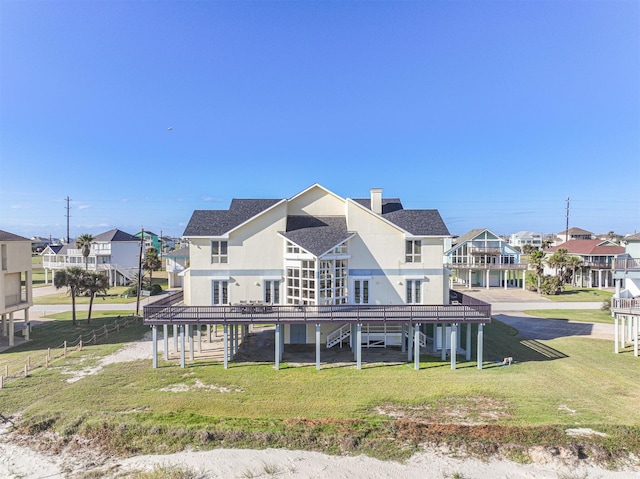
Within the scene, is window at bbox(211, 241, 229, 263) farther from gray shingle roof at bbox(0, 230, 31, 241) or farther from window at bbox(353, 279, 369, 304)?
gray shingle roof at bbox(0, 230, 31, 241)

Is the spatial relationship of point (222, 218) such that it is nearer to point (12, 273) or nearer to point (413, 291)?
point (413, 291)

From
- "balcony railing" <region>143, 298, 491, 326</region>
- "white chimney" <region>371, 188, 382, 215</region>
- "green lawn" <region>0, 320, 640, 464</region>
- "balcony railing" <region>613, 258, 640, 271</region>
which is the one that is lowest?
"green lawn" <region>0, 320, 640, 464</region>

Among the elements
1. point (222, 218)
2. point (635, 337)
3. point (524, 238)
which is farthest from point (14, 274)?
point (524, 238)

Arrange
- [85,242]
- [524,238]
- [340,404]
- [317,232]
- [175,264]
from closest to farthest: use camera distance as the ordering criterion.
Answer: [340,404]
[317,232]
[85,242]
[175,264]
[524,238]

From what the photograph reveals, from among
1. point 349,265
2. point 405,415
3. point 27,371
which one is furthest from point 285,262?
point 27,371

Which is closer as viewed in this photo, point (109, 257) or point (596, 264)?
point (596, 264)

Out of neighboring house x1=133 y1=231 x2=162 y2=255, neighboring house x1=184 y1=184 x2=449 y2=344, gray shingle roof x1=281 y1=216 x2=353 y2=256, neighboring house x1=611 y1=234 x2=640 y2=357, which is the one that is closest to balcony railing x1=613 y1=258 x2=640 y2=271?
neighboring house x1=611 y1=234 x2=640 y2=357

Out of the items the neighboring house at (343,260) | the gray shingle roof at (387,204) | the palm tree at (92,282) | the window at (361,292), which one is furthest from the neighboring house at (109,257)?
the window at (361,292)

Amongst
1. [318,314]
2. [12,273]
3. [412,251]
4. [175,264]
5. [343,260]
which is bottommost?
[318,314]
